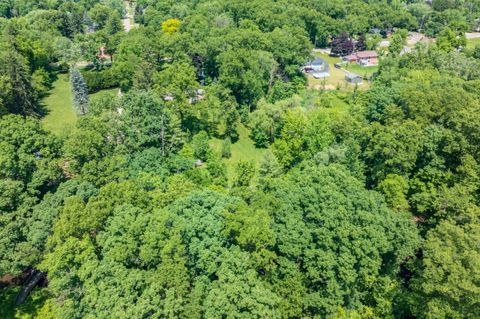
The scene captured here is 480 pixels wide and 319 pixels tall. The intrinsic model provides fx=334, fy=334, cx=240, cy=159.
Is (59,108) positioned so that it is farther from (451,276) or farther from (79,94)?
(451,276)

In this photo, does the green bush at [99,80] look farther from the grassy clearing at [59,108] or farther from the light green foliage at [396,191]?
the light green foliage at [396,191]

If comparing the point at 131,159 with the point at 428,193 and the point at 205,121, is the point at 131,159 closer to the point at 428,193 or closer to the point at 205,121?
the point at 205,121

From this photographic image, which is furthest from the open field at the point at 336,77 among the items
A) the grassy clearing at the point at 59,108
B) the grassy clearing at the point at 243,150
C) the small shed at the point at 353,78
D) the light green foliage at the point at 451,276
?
the light green foliage at the point at 451,276

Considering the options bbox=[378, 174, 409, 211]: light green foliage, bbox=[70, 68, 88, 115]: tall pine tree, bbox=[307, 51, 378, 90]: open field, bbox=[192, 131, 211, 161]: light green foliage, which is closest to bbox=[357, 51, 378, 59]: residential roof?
bbox=[307, 51, 378, 90]: open field

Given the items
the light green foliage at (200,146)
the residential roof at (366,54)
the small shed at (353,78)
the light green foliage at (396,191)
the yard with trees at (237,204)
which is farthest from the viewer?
the residential roof at (366,54)

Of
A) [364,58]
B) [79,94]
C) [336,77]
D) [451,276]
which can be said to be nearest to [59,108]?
[79,94]

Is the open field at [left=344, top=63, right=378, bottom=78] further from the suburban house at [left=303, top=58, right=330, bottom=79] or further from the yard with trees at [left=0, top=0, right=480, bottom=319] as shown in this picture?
the yard with trees at [left=0, top=0, right=480, bottom=319]
